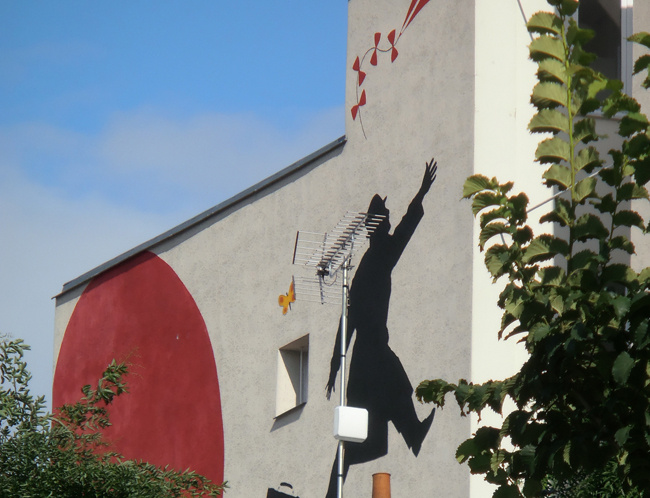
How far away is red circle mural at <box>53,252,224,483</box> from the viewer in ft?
63.0

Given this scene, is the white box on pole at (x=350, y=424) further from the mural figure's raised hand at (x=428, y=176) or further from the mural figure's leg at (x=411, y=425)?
the mural figure's raised hand at (x=428, y=176)

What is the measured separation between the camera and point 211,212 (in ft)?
64.2

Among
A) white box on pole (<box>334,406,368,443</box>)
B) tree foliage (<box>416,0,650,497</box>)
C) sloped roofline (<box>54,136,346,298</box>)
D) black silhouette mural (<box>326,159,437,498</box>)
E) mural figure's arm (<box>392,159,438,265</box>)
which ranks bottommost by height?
tree foliage (<box>416,0,650,497</box>)

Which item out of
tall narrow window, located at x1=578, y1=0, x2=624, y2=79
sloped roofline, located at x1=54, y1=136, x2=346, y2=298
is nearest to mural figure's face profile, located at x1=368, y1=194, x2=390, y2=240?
sloped roofline, located at x1=54, y1=136, x2=346, y2=298

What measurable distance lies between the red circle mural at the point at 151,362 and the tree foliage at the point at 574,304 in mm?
12424

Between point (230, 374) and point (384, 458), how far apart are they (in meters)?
4.20

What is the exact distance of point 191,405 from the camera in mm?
19438

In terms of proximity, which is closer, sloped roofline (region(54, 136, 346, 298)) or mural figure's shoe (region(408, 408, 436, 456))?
mural figure's shoe (region(408, 408, 436, 456))

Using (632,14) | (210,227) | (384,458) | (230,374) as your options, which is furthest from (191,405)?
(632,14)

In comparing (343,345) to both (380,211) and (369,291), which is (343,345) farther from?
(380,211)

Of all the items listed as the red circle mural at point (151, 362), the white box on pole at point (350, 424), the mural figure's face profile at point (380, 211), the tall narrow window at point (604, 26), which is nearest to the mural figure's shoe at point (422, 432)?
the white box on pole at point (350, 424)

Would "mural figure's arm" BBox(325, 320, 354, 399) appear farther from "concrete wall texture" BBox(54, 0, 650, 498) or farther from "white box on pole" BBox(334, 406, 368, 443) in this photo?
"white box on pole" BBox(334, 406, 368, 443)

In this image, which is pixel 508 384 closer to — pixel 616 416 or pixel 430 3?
pixel 616 416

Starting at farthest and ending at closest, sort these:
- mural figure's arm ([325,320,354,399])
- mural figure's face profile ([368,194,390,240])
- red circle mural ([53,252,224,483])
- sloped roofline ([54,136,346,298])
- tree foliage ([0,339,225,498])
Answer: red circle mural ([53,252,224,483]) < sloped roofline ([54,136,346,298]) < mural figure's arm ([325,320,354,399]) < mural figure's face profile ([368,194,390,240]) < tree foliage ([0,339,225,498])
